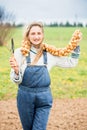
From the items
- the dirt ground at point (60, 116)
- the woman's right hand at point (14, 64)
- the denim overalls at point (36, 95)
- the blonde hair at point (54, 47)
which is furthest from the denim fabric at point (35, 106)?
the dirt ground at point (60, 116)

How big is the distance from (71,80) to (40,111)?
7.97 metres

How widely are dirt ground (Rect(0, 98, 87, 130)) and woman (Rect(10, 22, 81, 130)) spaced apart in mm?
2203

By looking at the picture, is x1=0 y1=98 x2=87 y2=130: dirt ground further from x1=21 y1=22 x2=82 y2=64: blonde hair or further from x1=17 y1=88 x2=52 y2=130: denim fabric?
x1=21 y1=22 x2=82 y2=64: blonde hair

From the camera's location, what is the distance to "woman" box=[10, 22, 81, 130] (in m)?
4.76

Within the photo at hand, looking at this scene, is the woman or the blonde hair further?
the blonde hair

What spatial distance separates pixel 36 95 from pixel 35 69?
287 millimetres

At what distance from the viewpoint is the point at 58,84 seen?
11977 millimetres

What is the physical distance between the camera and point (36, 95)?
478cm

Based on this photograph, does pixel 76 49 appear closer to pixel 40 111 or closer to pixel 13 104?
pixel 40 111

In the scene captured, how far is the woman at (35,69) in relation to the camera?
187 inches

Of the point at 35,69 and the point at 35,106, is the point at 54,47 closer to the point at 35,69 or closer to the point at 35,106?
the point at 35,69

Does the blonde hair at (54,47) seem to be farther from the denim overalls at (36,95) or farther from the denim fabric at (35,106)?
the denim fabric at (35,106)

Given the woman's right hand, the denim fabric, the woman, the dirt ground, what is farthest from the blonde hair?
the dirt ground

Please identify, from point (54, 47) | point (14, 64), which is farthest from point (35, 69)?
point (54, 47)
